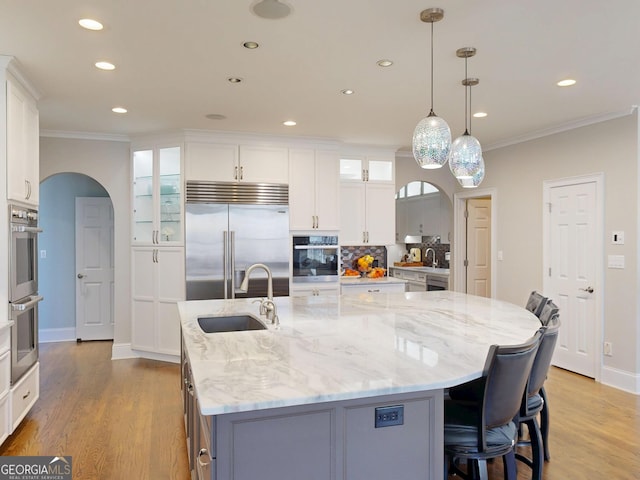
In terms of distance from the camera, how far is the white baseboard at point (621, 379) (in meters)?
4.09

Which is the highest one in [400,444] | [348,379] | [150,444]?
[348,379]

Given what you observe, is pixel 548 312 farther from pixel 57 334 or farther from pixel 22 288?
pixel 57 334

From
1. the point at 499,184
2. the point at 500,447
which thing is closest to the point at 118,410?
the point at 500,447

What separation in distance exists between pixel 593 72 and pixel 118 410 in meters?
4.47

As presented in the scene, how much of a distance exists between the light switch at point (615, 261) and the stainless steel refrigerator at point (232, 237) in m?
3.27

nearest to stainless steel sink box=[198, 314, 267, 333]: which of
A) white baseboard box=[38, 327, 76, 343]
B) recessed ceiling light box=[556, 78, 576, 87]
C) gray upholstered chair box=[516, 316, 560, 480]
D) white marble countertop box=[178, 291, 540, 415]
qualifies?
white marble countertop box=[178, 291, 540, 415]

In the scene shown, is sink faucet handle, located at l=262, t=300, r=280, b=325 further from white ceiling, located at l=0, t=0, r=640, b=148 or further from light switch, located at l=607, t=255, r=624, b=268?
light switch, located at l=607, t=255, r=624, b=268

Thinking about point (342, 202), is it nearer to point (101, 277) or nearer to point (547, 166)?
point (547, 166)

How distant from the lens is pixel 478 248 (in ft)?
21.3

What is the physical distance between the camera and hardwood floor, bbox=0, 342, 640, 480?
2.76 m

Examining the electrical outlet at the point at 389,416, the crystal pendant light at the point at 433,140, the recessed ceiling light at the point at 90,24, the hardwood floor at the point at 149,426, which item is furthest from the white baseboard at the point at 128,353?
the electrical outlet at the point at 389,416

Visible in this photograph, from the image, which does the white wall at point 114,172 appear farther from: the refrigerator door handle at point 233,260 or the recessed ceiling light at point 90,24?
the recessed ceiling light at point 90,24

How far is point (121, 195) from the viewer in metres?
5.30

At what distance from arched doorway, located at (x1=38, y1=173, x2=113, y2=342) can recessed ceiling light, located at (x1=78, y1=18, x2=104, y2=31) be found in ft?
13.0
